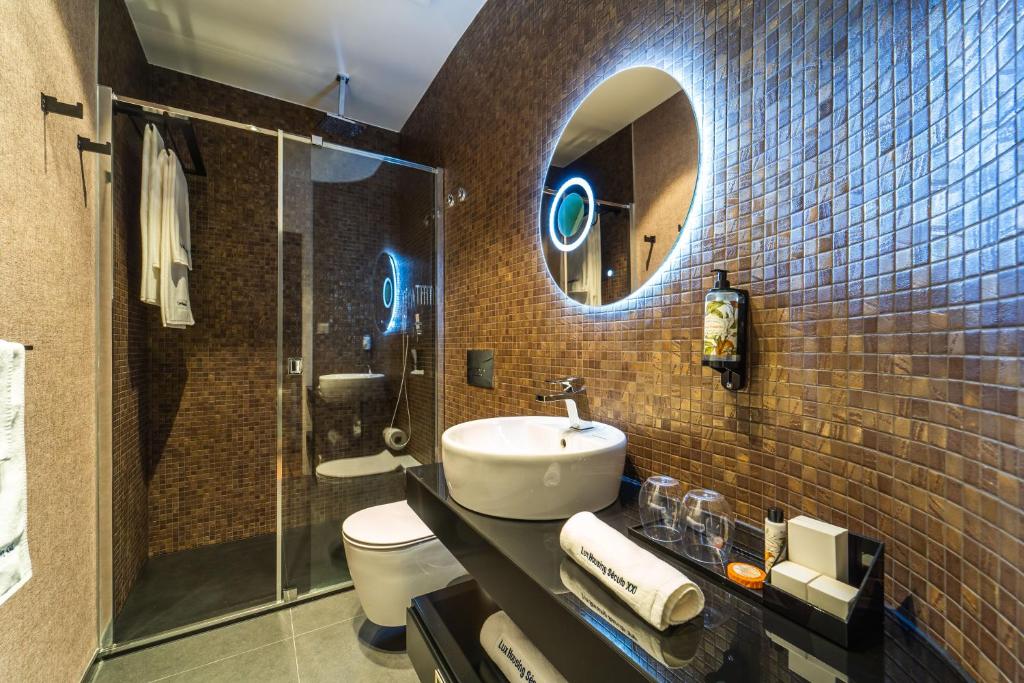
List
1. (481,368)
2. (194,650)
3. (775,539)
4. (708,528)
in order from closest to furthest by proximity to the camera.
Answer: (775,539)
(708,528)
(194,650)
(481,368)

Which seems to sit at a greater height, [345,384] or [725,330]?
[725,330]

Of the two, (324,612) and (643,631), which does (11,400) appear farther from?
(324,612)

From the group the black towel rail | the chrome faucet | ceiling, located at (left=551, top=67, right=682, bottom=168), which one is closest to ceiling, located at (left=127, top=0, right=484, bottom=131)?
the black towel rail

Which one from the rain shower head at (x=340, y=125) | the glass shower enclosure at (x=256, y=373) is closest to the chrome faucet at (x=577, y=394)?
the glass shower enclosure at (x=256, y=373)

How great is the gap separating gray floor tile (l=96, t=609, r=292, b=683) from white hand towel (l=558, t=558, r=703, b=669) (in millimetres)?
1747

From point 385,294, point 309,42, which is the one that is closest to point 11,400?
point 385,294

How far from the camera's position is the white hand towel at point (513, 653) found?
0.92m

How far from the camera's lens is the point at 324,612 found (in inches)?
77.2

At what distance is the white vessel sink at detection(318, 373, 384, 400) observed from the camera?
2146 mm

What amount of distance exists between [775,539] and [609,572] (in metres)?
0.28

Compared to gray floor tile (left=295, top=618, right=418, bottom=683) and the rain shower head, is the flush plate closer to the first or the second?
gray floor tile (left=295, top=618, right=418, bottom=683)

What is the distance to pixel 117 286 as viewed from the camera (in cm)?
181

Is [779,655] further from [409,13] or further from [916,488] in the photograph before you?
[409,13]

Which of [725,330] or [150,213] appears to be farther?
[150,213]
